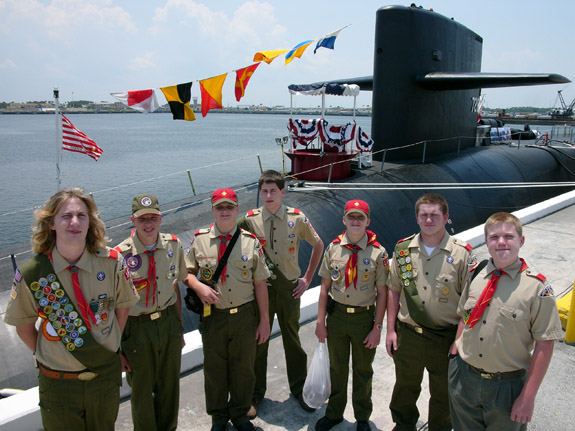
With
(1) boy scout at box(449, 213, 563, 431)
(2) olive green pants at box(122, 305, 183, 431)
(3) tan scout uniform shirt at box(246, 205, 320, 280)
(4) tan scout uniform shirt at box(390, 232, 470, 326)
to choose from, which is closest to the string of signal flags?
(3) tan scout uniform shirt at box(246, 205, 320, 280)

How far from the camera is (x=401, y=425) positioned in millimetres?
3557

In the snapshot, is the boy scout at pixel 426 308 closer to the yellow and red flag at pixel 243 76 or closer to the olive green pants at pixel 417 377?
the olive green pants at pixel 417 377

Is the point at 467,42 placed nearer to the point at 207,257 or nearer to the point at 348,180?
the point at 348,180

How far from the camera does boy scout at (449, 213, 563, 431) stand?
262 cm

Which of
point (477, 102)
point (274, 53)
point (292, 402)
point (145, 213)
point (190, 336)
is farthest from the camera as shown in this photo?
point (477, 102)

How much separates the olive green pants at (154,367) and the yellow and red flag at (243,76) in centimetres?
607

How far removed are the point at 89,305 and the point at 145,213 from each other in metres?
0.86

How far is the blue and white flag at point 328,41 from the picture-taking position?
9.67 metres

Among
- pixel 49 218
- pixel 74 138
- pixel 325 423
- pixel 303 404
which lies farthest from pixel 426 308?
pixel 74 138

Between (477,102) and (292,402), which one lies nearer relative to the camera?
(292,402)

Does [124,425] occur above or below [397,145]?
below

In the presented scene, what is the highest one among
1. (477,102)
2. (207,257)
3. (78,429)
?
(477,102)

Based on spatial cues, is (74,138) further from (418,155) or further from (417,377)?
(418,155)

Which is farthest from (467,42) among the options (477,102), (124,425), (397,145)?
(124,425)
